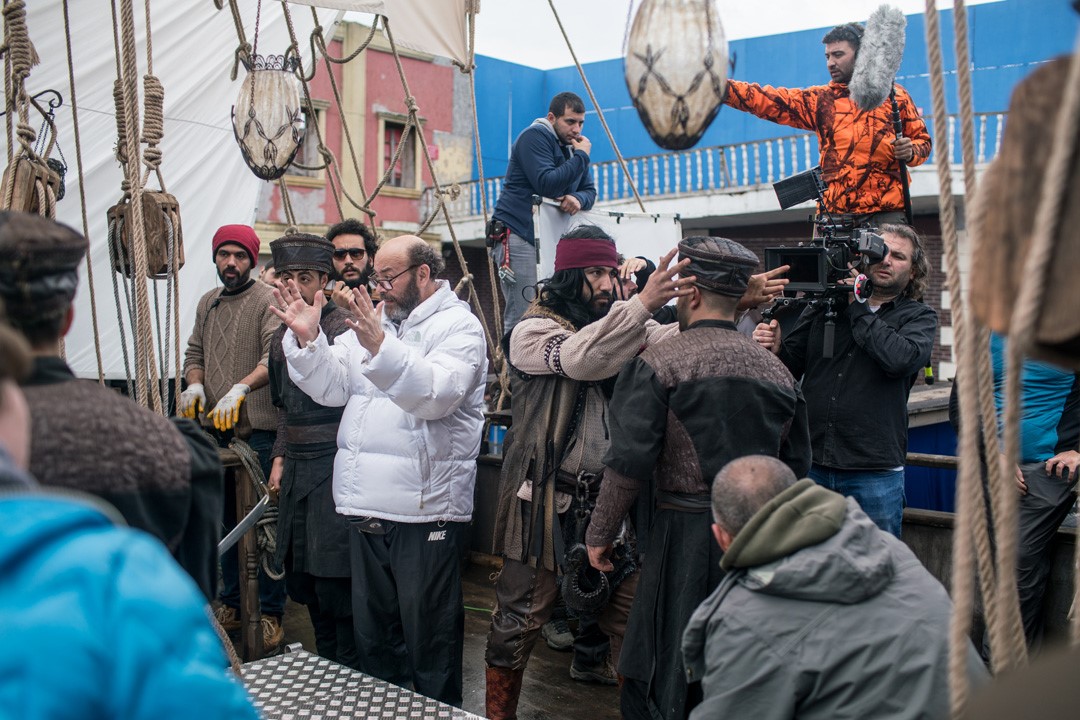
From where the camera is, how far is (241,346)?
4.39 meters

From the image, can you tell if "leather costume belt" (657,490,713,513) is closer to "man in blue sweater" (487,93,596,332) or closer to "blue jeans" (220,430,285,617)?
"man in blue sweater" (487,93,596,332)

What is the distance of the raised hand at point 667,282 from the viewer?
2.80m

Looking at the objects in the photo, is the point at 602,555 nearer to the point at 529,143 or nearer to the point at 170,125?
the point at 529,143

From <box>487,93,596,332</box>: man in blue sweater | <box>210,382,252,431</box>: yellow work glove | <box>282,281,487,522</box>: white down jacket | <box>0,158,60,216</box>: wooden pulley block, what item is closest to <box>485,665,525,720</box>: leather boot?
<box>282,281,487,522</box>: white down jacket

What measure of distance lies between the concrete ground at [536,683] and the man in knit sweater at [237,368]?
0.96 ft

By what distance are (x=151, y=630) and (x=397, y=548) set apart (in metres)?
2.34

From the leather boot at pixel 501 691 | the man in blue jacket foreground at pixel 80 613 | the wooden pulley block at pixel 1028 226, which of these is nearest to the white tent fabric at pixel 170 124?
the leather boot at pixel 501 691

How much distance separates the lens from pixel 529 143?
4.59m

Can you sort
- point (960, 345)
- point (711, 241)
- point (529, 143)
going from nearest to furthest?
point (960, 345) < point (711, 241) < point (529, 143)

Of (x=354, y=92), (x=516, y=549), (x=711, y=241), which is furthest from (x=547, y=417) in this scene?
(x=354, y=92)

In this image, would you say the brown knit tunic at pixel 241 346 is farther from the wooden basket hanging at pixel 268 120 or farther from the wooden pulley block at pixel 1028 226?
the wooden pulley block at pixel 1028 226

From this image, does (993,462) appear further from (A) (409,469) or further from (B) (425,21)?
(B) (425,21)

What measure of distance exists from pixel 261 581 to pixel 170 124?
3.21 meters

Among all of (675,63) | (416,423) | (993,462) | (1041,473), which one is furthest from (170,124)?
(993,462)
